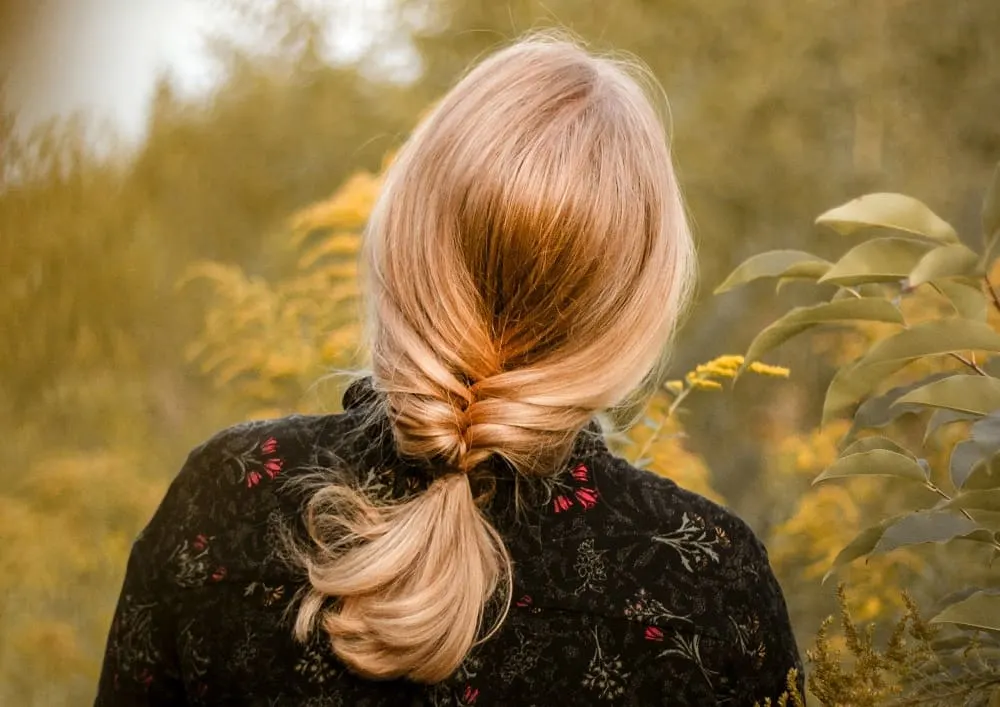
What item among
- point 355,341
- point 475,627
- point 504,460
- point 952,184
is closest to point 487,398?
point 504,460

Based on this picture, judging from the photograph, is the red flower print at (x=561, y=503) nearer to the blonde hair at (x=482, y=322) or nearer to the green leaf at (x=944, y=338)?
the blonde hair at (x=482, y=322)

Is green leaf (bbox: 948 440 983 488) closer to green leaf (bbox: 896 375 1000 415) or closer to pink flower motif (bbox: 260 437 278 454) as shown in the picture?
→ green leaf (bbox: 896 375 1000 415)

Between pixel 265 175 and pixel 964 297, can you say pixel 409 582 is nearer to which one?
pixel 964 297

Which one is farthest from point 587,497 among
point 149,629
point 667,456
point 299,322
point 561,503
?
point 299,322

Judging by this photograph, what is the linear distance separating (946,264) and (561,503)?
1.03 ft

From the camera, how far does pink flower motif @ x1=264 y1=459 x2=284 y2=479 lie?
0.80 metres

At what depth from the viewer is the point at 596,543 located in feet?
2.56

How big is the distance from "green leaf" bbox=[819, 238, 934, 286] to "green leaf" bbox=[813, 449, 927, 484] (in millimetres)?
125

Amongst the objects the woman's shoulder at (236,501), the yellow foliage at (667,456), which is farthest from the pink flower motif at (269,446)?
the yellow foliage at (667,456)

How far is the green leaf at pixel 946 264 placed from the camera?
70cm

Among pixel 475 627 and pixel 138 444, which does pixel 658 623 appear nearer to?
pixel 475 627

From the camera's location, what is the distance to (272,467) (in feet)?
2.64

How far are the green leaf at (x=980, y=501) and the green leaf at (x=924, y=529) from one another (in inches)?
1.5

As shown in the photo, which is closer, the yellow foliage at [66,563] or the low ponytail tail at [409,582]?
the low ponytail tail at [409,582]
